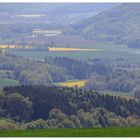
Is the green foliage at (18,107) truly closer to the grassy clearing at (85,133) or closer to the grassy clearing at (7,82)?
the grassy clearing at (7,82)

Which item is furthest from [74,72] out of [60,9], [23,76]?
[60,9]

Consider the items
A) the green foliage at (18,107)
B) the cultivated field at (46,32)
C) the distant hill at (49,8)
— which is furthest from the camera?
the cultivated field at (46,32)

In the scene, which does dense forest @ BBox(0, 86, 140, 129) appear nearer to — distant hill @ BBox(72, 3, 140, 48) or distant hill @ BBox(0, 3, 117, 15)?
distant hill @ BBox(0, 3, 117, 15)

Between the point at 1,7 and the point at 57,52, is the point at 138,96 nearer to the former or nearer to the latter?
the point at 57,52

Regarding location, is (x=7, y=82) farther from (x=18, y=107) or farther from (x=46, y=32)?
(x=46, y=32)

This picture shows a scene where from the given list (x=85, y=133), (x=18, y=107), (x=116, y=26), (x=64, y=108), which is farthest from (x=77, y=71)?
(x=85, y=133)

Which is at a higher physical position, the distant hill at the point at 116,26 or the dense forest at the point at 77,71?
the distant hill at the point at 116,26

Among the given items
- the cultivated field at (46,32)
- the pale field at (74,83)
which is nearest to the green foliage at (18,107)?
the pale field at (74,83)
